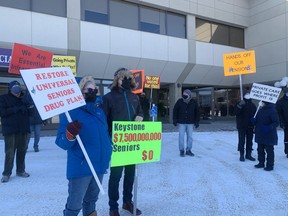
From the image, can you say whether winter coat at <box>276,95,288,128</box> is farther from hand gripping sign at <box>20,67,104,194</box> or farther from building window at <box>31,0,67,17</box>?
building window at <box>31,0,67,17</box>

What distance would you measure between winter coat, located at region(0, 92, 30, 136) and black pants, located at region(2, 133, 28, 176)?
5.6 inches

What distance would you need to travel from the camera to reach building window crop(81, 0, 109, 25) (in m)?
15.2

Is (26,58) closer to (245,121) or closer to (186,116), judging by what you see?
(186,116)

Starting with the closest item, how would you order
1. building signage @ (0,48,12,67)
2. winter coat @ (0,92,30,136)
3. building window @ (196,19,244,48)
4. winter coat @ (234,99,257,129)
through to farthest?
1. winter coat @ (0,92,30,136)
2. winter coat @ (234,99,257,129)
3. building signage @ (0,48,12,67)
4. building window @ (196,19,244,48)

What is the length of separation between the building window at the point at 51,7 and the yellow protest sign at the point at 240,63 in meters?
8.48

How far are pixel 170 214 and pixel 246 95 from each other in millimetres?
4553

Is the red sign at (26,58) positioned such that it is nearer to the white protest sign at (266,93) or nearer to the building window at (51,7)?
the white protest sign at (266,93)

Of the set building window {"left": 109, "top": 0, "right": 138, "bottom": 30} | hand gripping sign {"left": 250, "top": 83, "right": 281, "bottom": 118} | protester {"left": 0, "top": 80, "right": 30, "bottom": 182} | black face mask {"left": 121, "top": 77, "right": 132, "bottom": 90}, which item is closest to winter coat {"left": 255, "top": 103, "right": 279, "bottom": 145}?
hand gripping sign {"left": 250, "top": 83, "right": 281, "bottom": 118}

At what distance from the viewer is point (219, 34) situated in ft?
67.4

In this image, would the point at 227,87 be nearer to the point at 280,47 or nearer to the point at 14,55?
the point at 280,47

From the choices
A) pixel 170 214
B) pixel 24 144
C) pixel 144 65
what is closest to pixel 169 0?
pixel 144 65

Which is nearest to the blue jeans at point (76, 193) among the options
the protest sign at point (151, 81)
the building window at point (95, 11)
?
the protest sign at point (151, 81)

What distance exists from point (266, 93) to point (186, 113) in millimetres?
2132

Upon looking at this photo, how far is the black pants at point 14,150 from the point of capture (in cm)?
568
